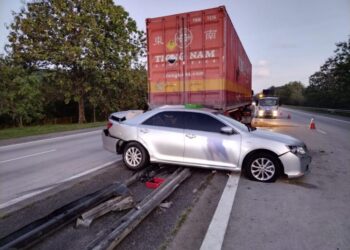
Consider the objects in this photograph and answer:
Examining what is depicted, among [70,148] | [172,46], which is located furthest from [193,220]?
[70,148]

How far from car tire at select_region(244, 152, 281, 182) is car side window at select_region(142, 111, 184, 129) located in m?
1.77

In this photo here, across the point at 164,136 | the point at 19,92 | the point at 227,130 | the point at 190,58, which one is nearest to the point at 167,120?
the point at 164,136

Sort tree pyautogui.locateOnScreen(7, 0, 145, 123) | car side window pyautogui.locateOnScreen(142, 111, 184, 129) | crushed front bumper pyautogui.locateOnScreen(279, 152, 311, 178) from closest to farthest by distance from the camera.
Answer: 1. crushed front bumper pyautogui.locateOnScreen(279, 152, 311, 178)
2. car side window pyautogui.locateOnScreen(142, 111, 184, 129)
3. tree pyautogui.locateOnScreen(7, 0, 145, 123)

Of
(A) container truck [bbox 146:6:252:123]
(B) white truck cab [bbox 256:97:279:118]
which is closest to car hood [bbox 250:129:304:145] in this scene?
(A) container truck [bbox 146:6:252:123]

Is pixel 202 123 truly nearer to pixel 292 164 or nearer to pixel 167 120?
pixel 167 120

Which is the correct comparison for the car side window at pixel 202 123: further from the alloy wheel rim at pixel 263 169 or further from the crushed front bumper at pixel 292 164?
the crushed front bumper at pixel 292 164

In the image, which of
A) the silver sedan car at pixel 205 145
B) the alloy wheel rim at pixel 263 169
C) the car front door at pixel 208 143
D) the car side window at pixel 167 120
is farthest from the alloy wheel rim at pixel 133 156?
the alloy wheel rim at pixel 263 169

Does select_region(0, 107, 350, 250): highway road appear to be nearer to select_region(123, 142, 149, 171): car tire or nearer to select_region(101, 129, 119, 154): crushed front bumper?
select_region(123, 142, 149, 171): car tire

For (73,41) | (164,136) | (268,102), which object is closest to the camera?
(164,136)

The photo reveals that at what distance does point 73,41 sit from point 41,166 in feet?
52.6

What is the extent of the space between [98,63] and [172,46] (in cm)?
1455

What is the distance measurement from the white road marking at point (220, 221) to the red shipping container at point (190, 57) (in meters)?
3.64

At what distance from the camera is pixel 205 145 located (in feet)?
18.7

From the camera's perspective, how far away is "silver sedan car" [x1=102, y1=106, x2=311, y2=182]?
542 cm
